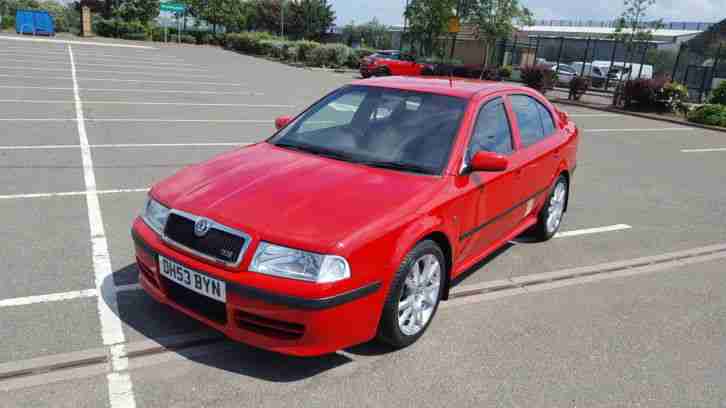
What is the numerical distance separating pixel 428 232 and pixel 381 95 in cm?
152

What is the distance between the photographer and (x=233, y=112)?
13.2 m

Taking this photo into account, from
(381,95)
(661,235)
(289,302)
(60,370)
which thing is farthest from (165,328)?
(661,235)

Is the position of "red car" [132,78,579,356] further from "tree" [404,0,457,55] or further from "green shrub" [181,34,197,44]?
"green shrub" [181,34,197,44]

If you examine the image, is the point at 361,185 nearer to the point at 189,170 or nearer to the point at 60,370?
the point at 189,170

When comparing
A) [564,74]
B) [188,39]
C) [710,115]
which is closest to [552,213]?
[710,115]

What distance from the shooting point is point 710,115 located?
58.4 ft

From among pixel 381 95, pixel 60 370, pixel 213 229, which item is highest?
pixel 381 95

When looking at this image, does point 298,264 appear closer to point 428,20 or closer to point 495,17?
point 495,17

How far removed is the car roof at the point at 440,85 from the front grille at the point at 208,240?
2044mm

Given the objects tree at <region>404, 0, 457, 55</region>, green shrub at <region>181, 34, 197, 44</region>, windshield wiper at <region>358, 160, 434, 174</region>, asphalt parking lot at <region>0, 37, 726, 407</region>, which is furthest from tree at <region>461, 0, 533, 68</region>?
green shrub at <region>181, 34, 197, 44</region>

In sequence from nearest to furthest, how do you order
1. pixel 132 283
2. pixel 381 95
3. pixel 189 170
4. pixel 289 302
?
pixel 289 302
pixel 189 170
pixel 132 283
pixel 381 95

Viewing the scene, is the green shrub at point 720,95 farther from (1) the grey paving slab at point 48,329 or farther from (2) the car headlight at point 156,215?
(1) the grey paving slab at point 48,329

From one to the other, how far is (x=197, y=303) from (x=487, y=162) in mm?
1996

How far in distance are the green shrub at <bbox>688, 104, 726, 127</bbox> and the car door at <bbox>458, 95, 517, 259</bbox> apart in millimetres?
16013
